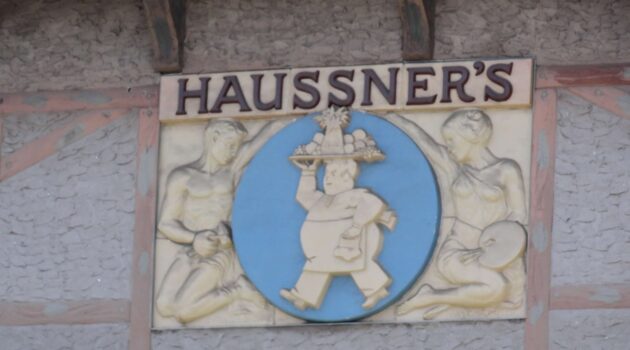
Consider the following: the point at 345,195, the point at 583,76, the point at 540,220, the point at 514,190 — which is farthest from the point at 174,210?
the point at 583,76

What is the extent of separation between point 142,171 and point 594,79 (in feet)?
8.80

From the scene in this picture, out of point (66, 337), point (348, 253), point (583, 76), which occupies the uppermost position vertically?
point (583, 76)

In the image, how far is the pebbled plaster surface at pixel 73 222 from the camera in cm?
1484

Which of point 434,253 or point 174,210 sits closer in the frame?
point 434,253

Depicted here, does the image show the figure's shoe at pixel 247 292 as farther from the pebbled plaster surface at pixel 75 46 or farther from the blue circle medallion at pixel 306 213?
the pebbled plaster surface at pixel 75 46

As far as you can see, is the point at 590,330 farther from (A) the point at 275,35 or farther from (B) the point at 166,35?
(B) the point at 166,35

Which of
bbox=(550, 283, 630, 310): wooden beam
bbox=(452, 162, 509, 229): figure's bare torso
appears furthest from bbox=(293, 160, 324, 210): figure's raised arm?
bbox=(550, 283, 630, 310): wooden beam

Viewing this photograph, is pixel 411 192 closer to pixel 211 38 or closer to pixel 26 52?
pixel 211 38

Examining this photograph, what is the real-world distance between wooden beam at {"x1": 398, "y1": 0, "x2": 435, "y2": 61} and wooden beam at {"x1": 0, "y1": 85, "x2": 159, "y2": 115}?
5.08ft

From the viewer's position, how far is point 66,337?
1472 centimetres

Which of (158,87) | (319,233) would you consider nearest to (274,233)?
(319,233)

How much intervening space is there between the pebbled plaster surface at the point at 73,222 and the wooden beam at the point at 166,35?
37 centimetres

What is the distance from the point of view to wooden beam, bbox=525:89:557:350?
1399 cm

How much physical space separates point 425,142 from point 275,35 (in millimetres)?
1191
